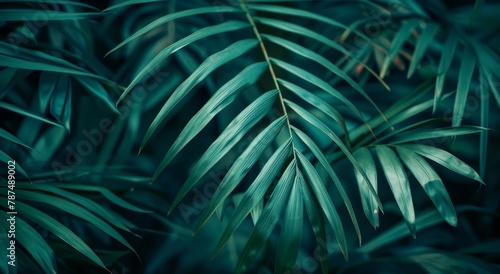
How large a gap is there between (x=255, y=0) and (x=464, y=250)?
1.66 ft

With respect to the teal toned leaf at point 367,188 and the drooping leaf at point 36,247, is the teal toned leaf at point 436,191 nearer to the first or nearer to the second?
the teal toned leaf at point 367,188

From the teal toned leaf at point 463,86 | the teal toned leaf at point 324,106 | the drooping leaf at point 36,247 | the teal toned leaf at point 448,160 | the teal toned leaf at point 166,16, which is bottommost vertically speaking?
the drooping leaf at point 36,247

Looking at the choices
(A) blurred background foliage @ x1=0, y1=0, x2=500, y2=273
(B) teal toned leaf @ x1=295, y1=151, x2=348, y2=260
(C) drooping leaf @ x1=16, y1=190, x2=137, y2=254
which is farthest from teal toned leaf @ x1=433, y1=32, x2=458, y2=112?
(C) drooping leaf @ x1=16, y1=190, x2=137, y2=254

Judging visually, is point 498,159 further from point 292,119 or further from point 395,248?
point 292,119

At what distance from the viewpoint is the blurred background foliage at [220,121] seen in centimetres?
71

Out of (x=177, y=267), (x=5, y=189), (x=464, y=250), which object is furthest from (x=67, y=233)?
(x=464, y=250)

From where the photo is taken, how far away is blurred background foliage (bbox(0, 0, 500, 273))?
712mm

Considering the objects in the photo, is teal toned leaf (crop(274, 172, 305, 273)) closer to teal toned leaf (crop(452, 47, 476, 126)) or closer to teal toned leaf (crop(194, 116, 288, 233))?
teal toned leaf (crop(194, 116, 288, 233))

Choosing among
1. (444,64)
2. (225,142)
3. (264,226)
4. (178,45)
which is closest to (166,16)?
(178,45)

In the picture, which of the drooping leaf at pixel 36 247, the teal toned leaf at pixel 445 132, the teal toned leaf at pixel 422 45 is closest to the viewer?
the drooping leaf at pixel 36 247

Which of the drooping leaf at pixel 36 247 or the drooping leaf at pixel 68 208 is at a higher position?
the drooping leaf at pixel 68 208

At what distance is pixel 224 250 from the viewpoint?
868mm

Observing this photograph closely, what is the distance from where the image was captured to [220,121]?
2.85 feet

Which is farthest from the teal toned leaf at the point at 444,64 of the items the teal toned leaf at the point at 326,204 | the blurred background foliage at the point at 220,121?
the teal toned leaf at the point at 326,204
